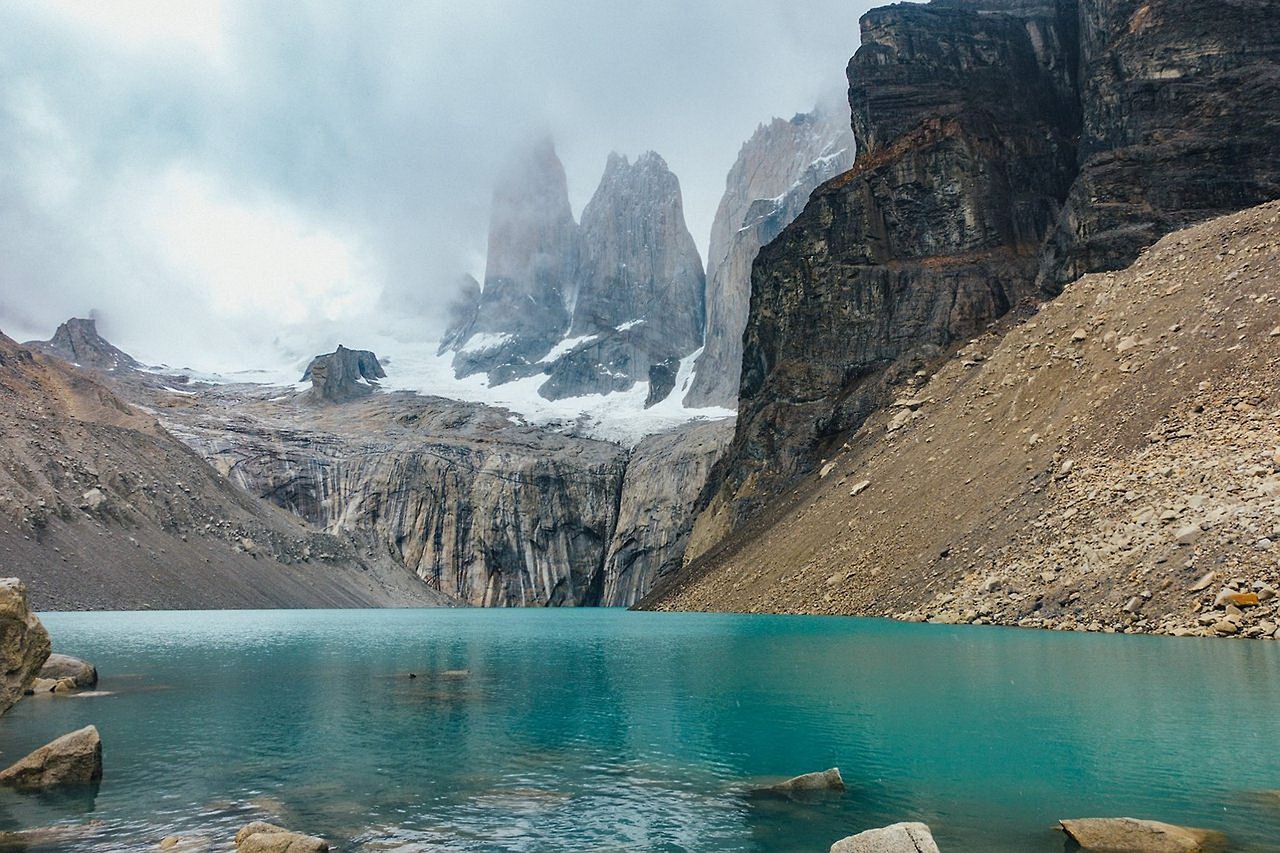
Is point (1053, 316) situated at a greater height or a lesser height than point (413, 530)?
greater

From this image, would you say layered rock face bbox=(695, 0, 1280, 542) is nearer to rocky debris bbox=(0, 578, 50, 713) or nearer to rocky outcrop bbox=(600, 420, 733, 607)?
rocky outcrop bbox=(600, 420, 733, 607)

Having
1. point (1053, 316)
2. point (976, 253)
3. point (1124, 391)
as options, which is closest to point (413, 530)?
point (976, 253)

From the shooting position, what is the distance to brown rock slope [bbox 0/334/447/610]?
6612 cm

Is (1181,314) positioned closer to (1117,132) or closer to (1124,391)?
(1124,391)

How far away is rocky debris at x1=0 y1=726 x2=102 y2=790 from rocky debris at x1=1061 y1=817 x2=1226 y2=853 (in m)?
14.8

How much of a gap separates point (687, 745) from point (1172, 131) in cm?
6807

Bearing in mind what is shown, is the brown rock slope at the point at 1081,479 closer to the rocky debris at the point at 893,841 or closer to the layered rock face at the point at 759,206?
the rocky debris at the point at 893,841

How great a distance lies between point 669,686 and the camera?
25438 millimetres

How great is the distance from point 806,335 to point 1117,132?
28.5 meters

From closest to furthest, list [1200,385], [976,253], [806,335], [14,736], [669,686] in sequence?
[14,736], [669,686], [1200,385], [976,253], [806,335]

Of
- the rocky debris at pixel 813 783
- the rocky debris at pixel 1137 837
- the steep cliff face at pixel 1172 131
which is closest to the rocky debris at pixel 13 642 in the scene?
the rocky debris at pixel 813 783

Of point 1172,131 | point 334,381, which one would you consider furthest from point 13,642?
point 334,381

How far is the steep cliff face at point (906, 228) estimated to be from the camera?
243ft

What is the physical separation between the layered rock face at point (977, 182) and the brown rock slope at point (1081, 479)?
7.14 m
